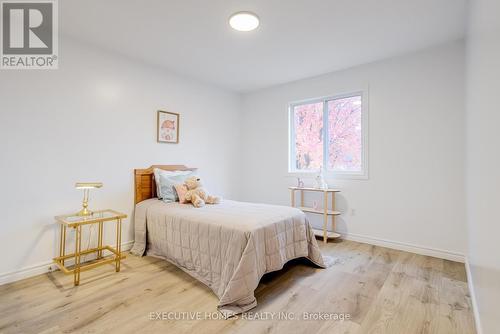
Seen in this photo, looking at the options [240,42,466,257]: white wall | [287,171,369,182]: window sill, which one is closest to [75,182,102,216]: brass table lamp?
[287,171,369,182]: window sill

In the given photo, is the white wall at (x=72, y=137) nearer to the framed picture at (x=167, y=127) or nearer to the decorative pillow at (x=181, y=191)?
the framed picture at (x=167, y=127)

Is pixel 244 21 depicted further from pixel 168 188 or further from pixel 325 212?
pixel 325 212

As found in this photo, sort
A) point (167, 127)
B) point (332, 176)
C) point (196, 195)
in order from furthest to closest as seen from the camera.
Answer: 1. point (332, 176)
2. point (167, 127)
3. point (196, 195)

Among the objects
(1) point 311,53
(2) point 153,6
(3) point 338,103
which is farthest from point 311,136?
(2) point 153,6

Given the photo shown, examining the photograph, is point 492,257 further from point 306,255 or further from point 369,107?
point 369,107

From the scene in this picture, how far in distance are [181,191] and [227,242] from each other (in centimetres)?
128

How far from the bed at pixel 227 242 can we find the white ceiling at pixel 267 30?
1.92m

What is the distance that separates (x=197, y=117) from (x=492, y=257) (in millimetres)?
3750

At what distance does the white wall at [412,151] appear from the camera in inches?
109

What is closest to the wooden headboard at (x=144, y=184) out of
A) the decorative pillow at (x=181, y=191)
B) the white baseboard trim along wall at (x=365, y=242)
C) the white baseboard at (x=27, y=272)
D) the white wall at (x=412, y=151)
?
the decorative pillow at (x=181, y=191)

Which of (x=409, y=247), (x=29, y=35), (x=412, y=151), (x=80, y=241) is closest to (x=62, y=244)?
(x=80, y=241)

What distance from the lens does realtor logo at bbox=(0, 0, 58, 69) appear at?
2201 millimetres

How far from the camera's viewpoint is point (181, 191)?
10.1 ft

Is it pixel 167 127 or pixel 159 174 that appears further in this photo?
Result: pixel 167 127
